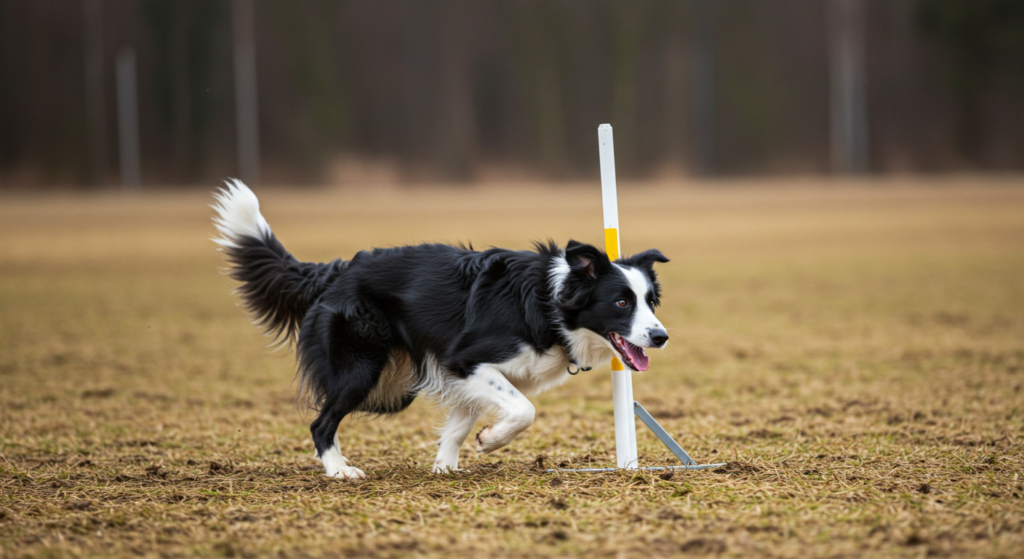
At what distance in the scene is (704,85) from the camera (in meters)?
25.9

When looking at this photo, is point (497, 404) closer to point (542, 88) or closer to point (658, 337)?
point (658, 337)

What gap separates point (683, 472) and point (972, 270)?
11.5m

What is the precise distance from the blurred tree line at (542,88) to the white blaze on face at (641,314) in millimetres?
21933

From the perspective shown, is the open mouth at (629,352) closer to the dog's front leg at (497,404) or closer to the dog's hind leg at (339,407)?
the dog's front leg at (497,404)

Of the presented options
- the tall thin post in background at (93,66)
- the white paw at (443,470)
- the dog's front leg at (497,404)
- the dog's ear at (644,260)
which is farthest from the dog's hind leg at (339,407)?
the tall thin post in background at (93,66)

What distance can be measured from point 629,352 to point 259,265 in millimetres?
2011

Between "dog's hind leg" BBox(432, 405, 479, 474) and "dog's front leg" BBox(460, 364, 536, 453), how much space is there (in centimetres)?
24

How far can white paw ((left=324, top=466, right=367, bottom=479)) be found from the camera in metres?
4.15

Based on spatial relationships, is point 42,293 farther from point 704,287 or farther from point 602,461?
point 602,461

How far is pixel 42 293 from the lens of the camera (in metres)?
12.7

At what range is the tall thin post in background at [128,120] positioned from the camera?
23.8m

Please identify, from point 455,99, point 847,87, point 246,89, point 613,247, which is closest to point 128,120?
point 246,89

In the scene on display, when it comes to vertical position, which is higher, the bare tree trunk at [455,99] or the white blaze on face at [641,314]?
the bare tree trunk at [455,99]

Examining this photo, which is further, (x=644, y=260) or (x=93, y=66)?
(x=93, y=66)
